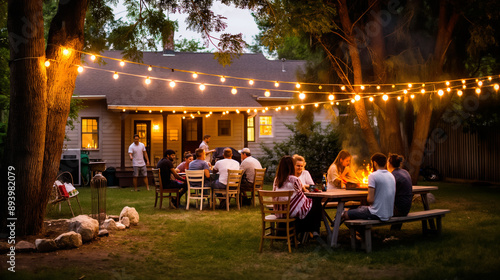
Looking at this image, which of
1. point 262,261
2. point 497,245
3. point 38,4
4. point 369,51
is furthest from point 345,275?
point 369,51

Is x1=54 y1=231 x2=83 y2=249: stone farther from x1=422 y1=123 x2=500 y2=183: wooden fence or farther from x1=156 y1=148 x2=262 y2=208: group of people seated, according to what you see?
x1=422 y1=123 x2=500 y2=183: wooden fence

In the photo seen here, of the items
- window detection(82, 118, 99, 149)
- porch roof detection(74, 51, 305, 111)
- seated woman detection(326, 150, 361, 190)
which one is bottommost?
seated woman detection(326, 150, 361, 190)

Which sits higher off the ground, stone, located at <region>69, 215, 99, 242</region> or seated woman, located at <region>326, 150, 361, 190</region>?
seated woman, located at <region>326, 150, 361, 190</region>

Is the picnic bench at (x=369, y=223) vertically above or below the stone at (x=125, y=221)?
above

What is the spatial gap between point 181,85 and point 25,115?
47.9 feet

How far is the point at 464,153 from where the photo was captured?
18.9 metres

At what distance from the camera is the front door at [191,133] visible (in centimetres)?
2145

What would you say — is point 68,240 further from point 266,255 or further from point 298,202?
point 298,202

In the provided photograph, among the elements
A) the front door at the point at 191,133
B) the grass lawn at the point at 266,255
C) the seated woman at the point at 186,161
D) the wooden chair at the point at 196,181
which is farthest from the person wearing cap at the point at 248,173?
the front door at the point at 191,133

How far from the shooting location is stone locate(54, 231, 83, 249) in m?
6.94

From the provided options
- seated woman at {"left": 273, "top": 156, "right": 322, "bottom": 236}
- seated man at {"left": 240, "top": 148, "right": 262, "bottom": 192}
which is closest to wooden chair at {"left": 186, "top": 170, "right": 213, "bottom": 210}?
seated man at {"left": 240, "top": 148, "right": 262, "bottom": 192}

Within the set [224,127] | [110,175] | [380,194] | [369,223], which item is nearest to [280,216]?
[369,223]

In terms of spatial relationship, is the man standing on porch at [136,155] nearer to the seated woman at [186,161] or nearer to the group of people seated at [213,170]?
the seated woman at [186,161]

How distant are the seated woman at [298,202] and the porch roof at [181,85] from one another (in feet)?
33.7
